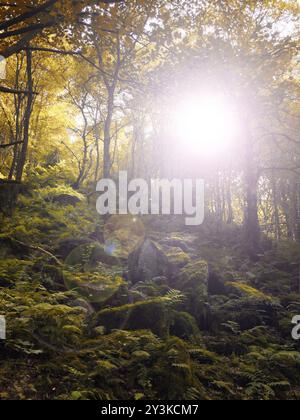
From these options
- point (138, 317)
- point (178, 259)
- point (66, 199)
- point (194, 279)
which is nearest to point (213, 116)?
point (66, 199)

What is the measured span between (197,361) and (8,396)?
3.34 meters

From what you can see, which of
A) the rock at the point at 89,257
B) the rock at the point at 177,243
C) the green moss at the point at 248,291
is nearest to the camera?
the green moss at the point at 248,291

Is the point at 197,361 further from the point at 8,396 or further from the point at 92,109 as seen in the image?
the point at 92,109

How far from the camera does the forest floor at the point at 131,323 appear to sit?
502 cm

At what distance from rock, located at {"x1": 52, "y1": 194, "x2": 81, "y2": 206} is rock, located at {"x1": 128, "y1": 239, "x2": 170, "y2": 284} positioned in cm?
763

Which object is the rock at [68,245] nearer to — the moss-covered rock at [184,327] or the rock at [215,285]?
the rock at [215,285]

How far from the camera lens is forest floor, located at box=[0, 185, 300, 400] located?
5.02 m

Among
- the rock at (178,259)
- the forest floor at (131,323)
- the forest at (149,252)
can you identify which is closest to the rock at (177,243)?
the forest at (149,252)

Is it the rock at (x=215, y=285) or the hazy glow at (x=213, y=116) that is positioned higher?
the hazy glow at (x=213, y=116)

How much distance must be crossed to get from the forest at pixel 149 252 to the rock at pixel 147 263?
42 millimetres

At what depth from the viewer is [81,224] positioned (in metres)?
13.6

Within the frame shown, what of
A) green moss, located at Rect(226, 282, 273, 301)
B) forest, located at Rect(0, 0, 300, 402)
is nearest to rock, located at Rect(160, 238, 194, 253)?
forest, located at Rect(0, 0, 300, 402)

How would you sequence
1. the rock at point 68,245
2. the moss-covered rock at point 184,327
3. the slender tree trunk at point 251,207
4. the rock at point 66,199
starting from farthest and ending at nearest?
the rock at point 66,199
the slender tree trunk at point 251,207
the rock at point 68,245
the moss-covered rock at point 184,327
